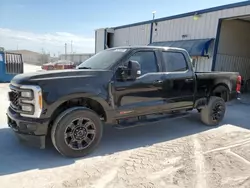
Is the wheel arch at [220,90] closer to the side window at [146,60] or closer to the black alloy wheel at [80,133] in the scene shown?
the side window at [146,60]

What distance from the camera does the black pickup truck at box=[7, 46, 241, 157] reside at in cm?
372

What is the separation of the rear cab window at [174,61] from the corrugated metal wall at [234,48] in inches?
297

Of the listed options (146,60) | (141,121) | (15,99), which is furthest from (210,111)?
(15,99)

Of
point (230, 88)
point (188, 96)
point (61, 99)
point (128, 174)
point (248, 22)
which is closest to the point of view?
point (128, 174)

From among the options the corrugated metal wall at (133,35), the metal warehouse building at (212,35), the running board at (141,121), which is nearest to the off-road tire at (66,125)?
the running board at (141,121)

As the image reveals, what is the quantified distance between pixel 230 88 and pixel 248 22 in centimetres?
931

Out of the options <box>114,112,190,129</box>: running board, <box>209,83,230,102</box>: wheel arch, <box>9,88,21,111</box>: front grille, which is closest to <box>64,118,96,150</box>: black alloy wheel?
<box>114,112,190,129</box>: running board

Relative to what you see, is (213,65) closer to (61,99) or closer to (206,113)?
(206,113)

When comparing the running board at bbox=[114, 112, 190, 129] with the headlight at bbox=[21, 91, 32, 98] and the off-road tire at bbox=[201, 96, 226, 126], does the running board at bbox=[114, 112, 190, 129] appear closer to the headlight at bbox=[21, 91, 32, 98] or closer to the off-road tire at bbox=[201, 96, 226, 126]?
the off-road tire at bbox=[201, 96, 226, 126]

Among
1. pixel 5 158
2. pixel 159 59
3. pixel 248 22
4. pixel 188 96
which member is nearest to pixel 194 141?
pixel 188 96

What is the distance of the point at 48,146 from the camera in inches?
175

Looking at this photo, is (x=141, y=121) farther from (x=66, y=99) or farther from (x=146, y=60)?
(x=66, y=99)

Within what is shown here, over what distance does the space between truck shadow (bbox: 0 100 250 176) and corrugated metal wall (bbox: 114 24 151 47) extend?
1121cm

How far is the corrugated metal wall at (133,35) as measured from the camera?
17156mm
